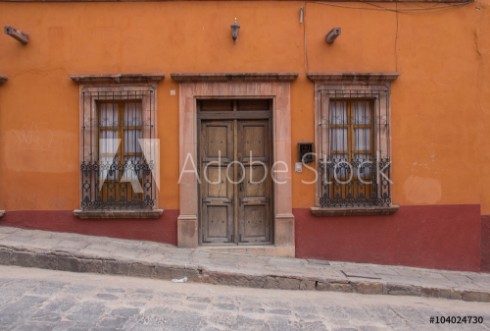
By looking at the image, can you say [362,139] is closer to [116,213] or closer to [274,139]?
[274,139]

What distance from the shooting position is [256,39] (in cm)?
Result: 704

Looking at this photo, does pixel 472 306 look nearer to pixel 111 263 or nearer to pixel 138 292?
pixel 138 292

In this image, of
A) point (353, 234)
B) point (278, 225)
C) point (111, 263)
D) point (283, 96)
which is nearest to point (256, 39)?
point (283, 96)

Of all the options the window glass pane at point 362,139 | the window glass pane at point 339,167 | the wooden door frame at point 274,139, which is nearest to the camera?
the wooden door frame at point 274,139

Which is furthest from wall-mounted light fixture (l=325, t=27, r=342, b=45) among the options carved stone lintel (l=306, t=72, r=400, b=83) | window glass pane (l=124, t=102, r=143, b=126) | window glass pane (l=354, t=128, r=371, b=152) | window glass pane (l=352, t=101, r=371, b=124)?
window glass pane (l=124, t=102, r=143, b=126)

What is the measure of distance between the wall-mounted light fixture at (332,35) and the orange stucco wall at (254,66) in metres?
0.10

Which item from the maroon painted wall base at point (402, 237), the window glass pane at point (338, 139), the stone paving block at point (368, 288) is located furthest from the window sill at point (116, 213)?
the stone paving block at point (368, 288)

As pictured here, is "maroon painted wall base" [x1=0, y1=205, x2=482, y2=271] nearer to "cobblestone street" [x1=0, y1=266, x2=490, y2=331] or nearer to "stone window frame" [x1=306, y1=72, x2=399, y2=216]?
"stone window frame" [x1=306, y1=72, x2=399, y2=216]

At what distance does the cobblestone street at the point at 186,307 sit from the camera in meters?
4.41

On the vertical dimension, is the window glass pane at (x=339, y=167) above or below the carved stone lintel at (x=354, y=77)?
below

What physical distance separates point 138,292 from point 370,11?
5.78 meters

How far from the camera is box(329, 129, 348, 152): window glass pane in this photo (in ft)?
23.4

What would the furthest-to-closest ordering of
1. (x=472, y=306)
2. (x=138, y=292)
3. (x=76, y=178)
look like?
(x=76, y=178)
(x=472, y=306)
(x=138, y=292)

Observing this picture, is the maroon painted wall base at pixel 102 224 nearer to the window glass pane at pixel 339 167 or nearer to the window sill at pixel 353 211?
the window sill at pixel 353 211
